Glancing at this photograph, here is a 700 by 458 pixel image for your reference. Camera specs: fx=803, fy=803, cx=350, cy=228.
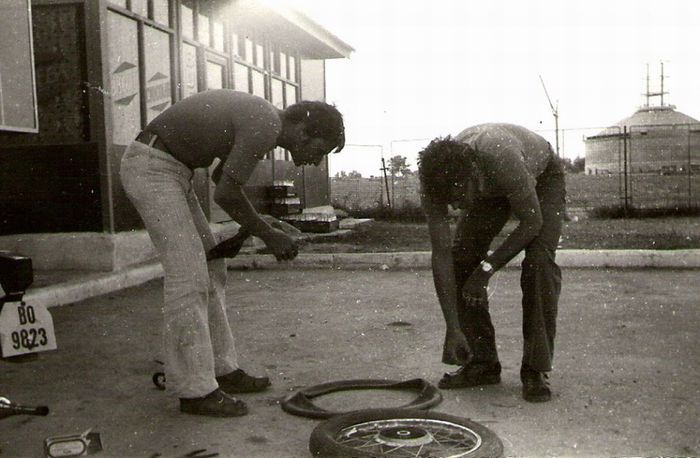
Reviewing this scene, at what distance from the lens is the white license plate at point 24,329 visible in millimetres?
3492

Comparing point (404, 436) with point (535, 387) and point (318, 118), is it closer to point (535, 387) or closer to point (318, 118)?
point (535, 387)

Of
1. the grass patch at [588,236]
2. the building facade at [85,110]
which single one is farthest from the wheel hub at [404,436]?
the grass patch at [588,236]

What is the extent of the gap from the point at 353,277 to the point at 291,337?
154 inches

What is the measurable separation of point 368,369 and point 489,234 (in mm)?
A: 1259

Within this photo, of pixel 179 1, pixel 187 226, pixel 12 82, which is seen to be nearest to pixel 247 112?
pixel 187 226

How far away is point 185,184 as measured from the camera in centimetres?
420

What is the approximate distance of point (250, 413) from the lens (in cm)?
415

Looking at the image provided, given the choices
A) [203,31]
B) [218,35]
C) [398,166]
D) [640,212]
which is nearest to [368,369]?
[203,31]

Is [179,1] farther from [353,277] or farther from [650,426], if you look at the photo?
[650,426]

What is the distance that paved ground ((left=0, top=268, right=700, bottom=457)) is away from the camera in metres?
3.72

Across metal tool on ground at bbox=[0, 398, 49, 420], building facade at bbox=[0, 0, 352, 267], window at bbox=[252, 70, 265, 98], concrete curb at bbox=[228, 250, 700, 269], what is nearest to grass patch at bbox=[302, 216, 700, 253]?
concrete curb at bbox=[228, 250, 700, 269]

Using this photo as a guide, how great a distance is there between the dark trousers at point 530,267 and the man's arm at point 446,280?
0.25 metres

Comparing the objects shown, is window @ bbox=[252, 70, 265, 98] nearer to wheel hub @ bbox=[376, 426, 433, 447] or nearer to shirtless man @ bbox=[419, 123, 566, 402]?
shirtless man @ bbox=[419, 123, 566, 402]

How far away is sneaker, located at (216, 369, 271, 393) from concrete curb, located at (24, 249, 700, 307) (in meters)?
3.89
